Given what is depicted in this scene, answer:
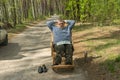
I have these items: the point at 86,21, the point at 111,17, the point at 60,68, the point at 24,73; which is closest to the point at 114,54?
the point at 60,68

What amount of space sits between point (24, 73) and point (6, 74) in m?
0.64

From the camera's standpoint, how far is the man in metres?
10.4

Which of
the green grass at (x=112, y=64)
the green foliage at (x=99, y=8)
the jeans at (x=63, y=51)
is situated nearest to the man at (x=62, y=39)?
the jeans at (x=63, y=51)

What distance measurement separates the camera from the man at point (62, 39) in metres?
10.4

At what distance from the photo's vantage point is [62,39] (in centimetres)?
1073

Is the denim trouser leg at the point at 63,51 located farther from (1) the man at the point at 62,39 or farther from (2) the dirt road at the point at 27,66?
(2) the dirt road at the point at 27,66

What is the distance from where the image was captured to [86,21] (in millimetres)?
35000

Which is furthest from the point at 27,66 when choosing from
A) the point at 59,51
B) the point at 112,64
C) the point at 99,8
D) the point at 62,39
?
the point at 99,8

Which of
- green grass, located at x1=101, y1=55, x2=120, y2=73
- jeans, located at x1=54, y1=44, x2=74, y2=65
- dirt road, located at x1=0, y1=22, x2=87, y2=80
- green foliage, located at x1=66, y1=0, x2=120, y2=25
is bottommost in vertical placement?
dirt road, located at x1=0, y1=22, x2=87, y2=80

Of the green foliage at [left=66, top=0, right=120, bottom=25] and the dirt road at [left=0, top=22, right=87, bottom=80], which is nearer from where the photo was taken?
the dirt road at [left=0, top=22, right=87, bottom=80]

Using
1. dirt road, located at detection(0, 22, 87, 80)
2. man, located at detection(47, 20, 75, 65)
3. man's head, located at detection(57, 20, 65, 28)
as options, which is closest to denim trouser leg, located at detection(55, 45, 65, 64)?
man, located at detection(47, 20, 75, 65)

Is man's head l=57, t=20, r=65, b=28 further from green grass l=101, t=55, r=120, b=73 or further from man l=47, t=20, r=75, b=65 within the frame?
green grass l=101, t=55, r=120, b=73

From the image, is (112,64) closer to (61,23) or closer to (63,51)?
(63,51)

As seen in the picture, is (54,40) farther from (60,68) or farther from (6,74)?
(6,74)
